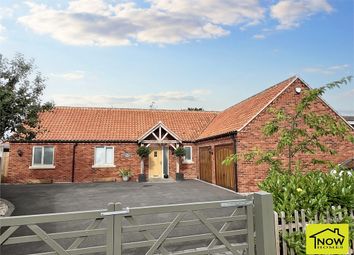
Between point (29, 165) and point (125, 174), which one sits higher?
point (29, 165)

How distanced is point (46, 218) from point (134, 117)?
22080 millimetres

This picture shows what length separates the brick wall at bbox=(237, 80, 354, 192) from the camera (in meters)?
14.9

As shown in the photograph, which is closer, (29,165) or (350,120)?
(29,165)

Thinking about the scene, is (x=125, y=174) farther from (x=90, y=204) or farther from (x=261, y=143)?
(x=261, y=143)

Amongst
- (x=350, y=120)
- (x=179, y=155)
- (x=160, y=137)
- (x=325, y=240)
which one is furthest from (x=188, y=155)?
(x=325, y=240)

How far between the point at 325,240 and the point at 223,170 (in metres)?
12.1

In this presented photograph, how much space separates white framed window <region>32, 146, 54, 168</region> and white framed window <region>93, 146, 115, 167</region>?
11.0ft

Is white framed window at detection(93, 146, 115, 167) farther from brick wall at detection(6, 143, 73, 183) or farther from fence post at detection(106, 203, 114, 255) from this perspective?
fence post at detection(106, 203, 114, 255)

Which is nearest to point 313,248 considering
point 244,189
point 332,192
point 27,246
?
point 332,192

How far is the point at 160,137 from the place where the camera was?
72.3 feet

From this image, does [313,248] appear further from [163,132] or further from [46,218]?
[163,132]

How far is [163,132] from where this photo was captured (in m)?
22.7

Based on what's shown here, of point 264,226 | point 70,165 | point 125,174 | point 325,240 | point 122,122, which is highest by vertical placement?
point 122,122

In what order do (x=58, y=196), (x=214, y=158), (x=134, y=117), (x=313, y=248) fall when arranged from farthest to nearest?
(x=134, y=117) < (x=214, y=158) < (x=58, y=196) < (x=313, y=248)
